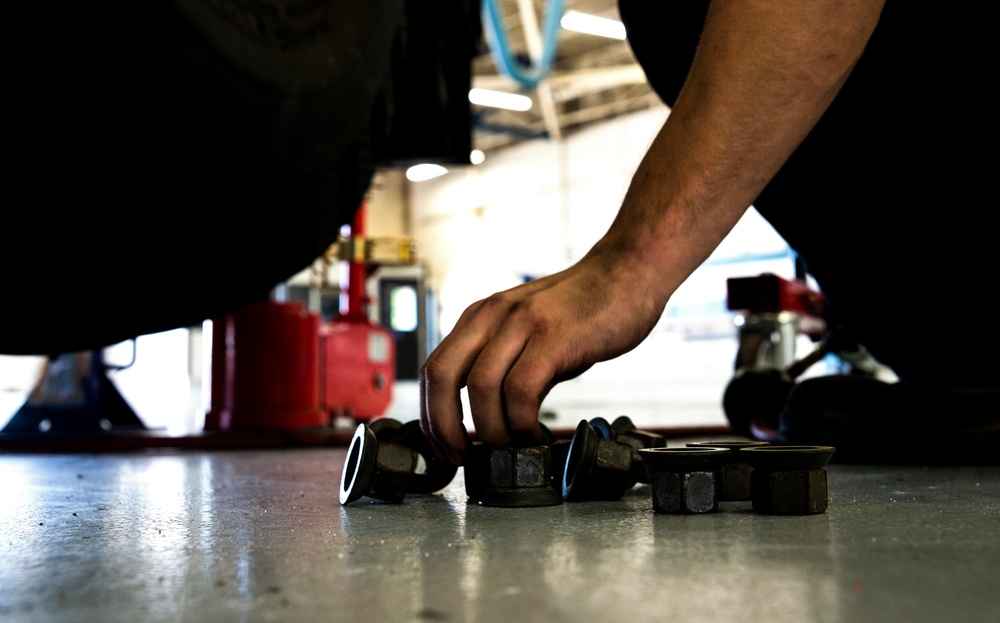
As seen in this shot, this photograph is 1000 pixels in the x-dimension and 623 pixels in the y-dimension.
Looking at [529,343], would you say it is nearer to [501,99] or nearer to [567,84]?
[567,84]

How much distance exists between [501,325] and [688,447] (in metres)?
0.17

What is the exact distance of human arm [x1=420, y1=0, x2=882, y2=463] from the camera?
65 cm

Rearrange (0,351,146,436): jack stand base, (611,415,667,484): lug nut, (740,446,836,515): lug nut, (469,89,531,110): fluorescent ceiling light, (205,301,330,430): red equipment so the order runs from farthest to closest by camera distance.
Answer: (469,89,531,110): fluorescent ceiling light → (0,351,146,436): jack stand base → (205,301,330,430): red equipment → (611,415,667,484): lug nut → (740,446,836,515): lug nut

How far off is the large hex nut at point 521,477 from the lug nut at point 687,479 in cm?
9

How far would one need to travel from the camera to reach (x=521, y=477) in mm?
700

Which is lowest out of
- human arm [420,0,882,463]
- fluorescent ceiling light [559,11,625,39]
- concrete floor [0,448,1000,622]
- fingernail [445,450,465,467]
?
concrete floor [0,448,1000,622]

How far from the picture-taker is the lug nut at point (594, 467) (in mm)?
701

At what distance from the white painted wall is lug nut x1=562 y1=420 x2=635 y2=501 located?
7.61m

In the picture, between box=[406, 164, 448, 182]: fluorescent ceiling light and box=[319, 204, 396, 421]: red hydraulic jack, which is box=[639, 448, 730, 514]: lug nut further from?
box=[406, 164, 448, 182]: fluorescent ceiling light

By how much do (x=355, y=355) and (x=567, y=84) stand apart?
8196mm

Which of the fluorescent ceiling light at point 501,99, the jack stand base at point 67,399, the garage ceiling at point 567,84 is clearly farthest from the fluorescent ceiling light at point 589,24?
the jack stand base at point 67,399

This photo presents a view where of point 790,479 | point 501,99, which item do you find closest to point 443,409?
point 790,479

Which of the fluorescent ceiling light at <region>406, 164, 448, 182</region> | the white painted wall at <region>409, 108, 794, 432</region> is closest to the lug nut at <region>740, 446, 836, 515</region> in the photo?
the white painted wall at <region>409, 108, 794, 432</region>

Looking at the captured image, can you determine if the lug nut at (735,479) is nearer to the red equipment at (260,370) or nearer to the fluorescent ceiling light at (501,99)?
the red equipment at (260,370)
